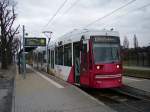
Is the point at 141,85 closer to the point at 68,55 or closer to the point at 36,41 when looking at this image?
the point at 68,55

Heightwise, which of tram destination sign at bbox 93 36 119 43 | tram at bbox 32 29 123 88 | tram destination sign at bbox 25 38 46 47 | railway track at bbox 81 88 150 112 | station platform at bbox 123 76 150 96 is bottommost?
railway track at bbox 81 88 150 112

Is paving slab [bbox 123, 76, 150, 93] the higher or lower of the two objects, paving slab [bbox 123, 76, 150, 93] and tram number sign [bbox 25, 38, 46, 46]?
the lower

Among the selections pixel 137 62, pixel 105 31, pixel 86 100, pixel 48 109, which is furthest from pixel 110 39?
pixel 137 62

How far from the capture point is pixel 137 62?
51.8 metres

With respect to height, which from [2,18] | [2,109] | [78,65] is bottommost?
[2,109]

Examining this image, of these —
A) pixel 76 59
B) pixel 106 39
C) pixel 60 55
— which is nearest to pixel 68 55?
pixel 76 59

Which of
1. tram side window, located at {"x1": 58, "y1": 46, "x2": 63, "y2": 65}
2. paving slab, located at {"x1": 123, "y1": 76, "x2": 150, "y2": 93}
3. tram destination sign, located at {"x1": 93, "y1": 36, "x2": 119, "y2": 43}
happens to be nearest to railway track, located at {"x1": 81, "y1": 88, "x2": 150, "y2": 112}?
paving slab, located at {"x1": 123, "y1": 76, "x2": 150, "y2": 93}

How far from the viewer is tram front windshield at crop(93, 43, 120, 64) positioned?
15.1 meters

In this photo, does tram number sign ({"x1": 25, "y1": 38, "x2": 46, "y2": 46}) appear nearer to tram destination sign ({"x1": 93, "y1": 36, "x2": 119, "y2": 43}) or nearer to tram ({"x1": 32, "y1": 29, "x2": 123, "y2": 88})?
tram ({"x1": 32, "y1": 29, "x2": 123, "y2": 88})

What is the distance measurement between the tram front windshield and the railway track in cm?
168

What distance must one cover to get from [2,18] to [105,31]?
33.0 metres

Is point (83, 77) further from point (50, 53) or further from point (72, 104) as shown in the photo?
point (50, 53)

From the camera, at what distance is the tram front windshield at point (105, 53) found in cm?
1506

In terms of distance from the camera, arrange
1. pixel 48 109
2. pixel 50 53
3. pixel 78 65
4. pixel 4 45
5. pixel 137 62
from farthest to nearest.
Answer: pixel 137 62, pixel 4 45, pixel 50 53, pixel 78 65, pixel 48 109
